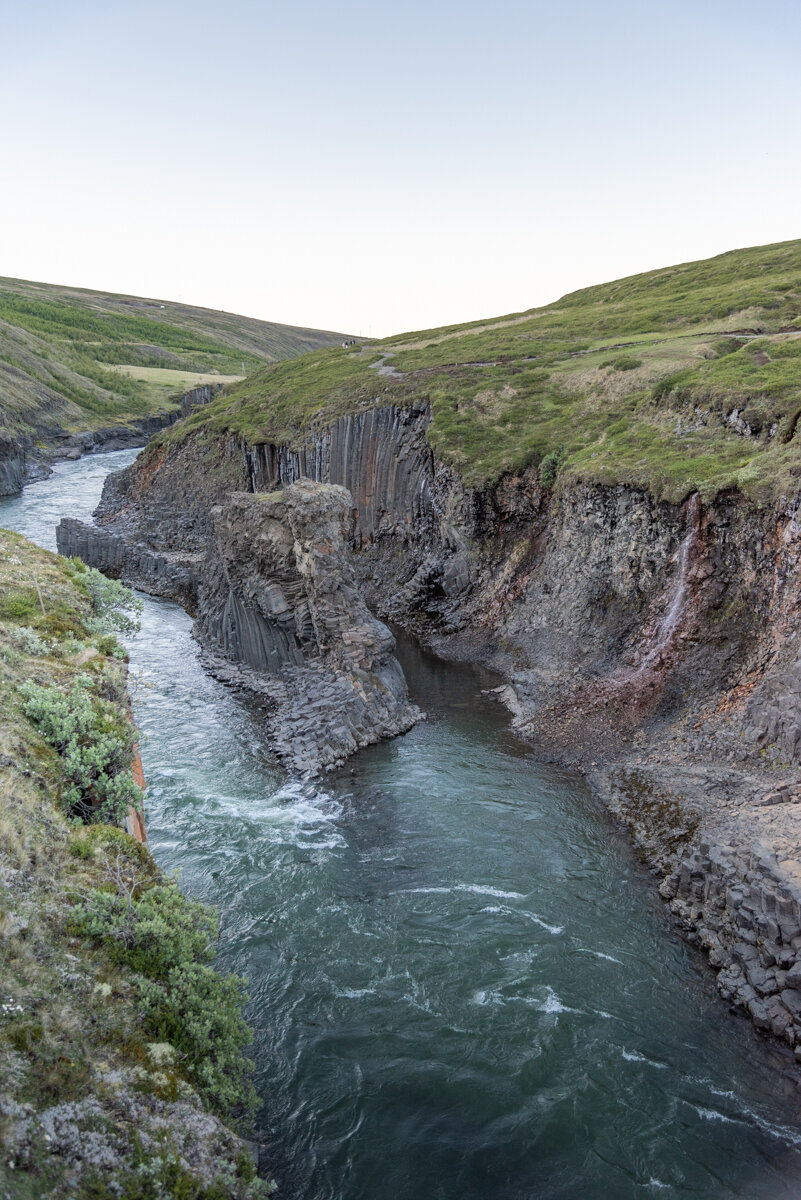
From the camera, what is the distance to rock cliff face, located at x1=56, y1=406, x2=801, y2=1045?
20.5 meters

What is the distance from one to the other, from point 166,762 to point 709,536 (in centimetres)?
2364

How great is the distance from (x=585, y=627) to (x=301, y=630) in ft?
44.3

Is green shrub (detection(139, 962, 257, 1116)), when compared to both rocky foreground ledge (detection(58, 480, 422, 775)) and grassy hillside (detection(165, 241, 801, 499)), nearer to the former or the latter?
rocky foreground ledge (detection(58, 480, 422, 775))

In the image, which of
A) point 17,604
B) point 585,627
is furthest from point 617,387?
point 17,604

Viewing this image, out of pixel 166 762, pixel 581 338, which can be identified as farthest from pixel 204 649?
pixel 581 338

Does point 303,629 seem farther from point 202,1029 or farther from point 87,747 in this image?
point 202,1029

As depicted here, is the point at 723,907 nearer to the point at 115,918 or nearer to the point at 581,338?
the point at 115,918

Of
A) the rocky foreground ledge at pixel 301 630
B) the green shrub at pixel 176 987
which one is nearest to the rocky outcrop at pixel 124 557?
the rocky foreground ledge at pixel 301 630

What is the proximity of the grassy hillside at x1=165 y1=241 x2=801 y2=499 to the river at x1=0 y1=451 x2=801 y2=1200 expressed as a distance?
674 inches

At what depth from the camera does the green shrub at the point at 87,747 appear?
1634 centimetres

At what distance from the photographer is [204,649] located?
138 ft

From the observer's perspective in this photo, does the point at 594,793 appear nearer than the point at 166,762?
Yes

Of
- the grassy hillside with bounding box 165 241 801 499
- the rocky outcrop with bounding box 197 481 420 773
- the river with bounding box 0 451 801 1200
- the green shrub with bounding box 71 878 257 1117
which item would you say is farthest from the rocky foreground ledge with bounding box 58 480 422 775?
the green shrub with bounding box 71 878 257 1117

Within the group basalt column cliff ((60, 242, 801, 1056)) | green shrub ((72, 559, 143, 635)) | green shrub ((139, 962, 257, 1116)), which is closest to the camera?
green shrub ((139, 962, 257, 1116))
